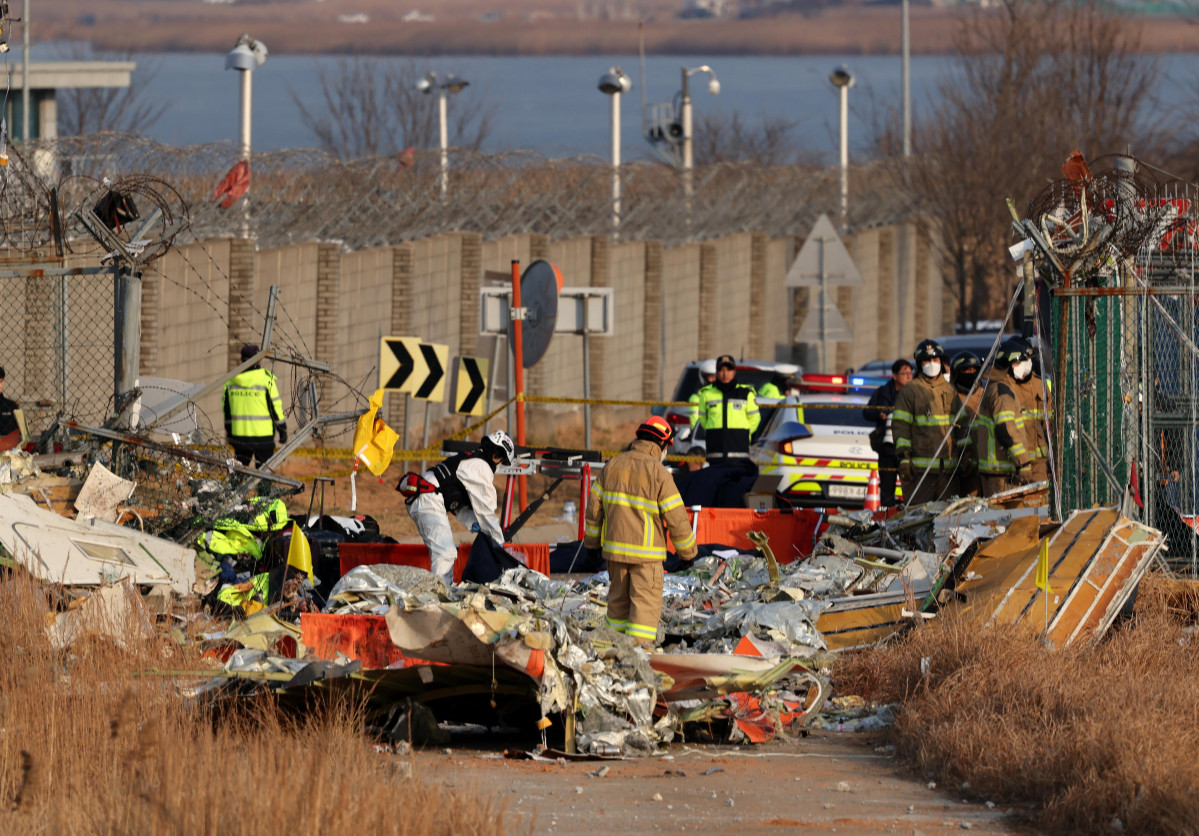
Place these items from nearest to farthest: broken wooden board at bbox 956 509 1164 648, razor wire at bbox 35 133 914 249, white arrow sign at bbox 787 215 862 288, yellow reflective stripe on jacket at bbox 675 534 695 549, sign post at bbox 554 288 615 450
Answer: yellow reflective stripe on jacket at bbox 675 534 695 549 < broken wooden board at bbox 956 509 1164 648 < sign post at bbox 554 288 615 450 < razor wire at bbox 35 133 914 249 < white arrow sign at bbox 787 215 862 288

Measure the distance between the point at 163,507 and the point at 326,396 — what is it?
10.1 m

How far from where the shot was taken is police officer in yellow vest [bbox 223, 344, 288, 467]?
46.5ft

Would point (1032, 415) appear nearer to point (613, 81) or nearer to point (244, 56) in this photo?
point (244, 56)

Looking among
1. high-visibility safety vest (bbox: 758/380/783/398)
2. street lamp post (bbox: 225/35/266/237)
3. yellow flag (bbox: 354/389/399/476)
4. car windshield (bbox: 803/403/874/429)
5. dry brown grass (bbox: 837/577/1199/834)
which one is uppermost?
street lamp post (bbox: 225/35/266/237)

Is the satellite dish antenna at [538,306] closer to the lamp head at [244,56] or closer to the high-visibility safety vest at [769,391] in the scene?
the high-visibility safety vest at [769,391]

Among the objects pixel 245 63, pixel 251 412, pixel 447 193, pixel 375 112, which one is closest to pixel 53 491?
pixel 251 412

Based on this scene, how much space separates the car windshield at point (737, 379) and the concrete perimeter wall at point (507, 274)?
217 cm

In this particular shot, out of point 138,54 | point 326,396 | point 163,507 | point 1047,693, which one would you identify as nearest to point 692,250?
point 326,396

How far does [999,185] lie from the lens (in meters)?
35.2

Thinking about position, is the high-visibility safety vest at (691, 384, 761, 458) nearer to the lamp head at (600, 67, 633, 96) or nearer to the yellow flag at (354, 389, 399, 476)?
the yellow flag at (354, 389, 399, 476)

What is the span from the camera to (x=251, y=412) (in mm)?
14273

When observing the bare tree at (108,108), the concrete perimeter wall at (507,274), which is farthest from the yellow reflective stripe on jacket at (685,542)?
the bare tree at (108,108)

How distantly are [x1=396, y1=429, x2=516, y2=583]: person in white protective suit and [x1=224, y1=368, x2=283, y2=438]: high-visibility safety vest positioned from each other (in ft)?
11.2

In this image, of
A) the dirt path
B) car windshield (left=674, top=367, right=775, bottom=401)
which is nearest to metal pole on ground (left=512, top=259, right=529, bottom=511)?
car windshield (left=674, top=367, right=775, bottom=401)
